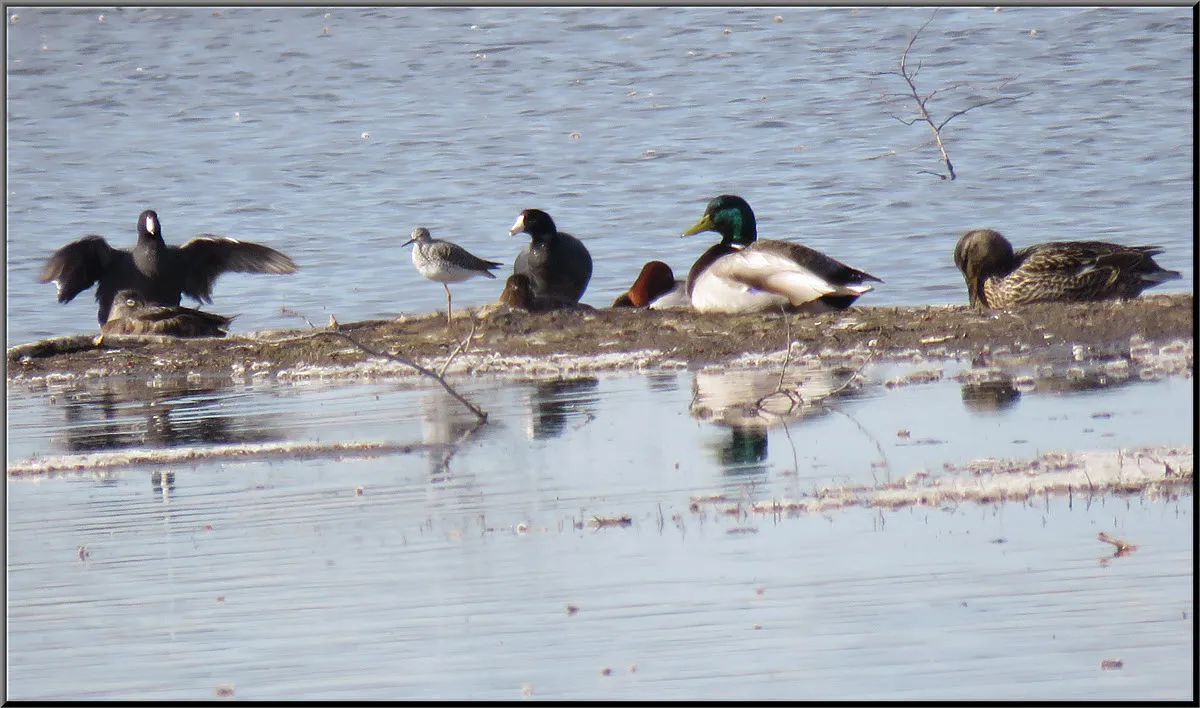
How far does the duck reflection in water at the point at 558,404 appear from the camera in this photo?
9492 mm

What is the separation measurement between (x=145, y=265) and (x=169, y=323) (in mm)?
1229

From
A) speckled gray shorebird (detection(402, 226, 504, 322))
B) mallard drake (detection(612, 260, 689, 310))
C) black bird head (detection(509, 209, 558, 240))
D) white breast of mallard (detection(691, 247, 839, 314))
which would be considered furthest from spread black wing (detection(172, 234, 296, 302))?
white breast of mallard (detection(691, 247, 839, 314))

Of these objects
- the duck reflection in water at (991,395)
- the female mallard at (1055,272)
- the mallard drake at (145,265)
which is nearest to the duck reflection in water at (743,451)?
the duck reflection in water at (991,395)

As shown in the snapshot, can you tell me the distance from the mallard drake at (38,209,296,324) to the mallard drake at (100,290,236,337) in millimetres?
690

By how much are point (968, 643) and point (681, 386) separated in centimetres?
528

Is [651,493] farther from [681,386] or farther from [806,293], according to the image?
[806,293]

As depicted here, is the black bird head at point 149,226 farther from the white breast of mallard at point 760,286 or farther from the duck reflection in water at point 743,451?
the duck reflection in water at point 743,451

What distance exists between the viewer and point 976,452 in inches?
320

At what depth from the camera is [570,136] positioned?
28031 millimetres

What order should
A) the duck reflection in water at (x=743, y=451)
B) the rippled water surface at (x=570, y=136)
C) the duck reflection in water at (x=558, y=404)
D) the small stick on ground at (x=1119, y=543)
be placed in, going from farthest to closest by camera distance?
1. the rippled water surface at (x=570, y=136)
2. the duck reflection in water at (x=558, y=404)
3. the duck reflection in water at (x=743, y=451)
4. the small stick on ground at (x=1119, y=543)

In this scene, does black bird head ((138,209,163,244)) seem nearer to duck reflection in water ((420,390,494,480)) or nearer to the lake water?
the lake water

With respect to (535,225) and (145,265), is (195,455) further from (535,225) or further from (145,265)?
(535,225)

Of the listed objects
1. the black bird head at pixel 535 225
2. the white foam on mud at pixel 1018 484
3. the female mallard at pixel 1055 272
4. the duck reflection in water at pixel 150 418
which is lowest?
the white foam on mud at pixel 1018 484

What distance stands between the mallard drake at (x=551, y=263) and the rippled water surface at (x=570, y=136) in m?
1.73
